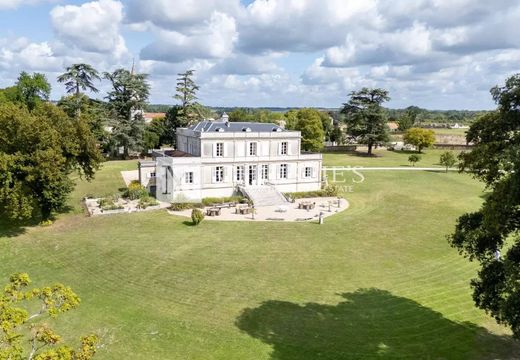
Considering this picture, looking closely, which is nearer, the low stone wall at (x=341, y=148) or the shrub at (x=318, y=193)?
the shrub at (x=318, y=193)

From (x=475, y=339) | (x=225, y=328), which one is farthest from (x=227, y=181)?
(x=475, y=339)

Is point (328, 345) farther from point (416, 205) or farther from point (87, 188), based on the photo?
point (87, 188)

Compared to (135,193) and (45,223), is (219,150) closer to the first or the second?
(135,193)

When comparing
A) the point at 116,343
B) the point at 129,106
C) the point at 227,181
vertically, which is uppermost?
the point at 129,106

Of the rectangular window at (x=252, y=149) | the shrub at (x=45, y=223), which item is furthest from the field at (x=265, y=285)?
the rectangular window at (x=252, y=149)

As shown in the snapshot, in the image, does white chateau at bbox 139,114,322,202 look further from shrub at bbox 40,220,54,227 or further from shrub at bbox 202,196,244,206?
shrub at bbox 40,220,54,227

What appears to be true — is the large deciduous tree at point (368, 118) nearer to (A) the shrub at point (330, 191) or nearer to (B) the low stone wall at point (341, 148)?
(B) the low stone wall at point (341, 148)

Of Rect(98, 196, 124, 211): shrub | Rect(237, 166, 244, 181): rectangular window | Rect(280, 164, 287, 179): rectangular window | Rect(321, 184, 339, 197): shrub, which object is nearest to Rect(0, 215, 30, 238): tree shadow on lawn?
Rect(98, 196, 124, 211): shrub
